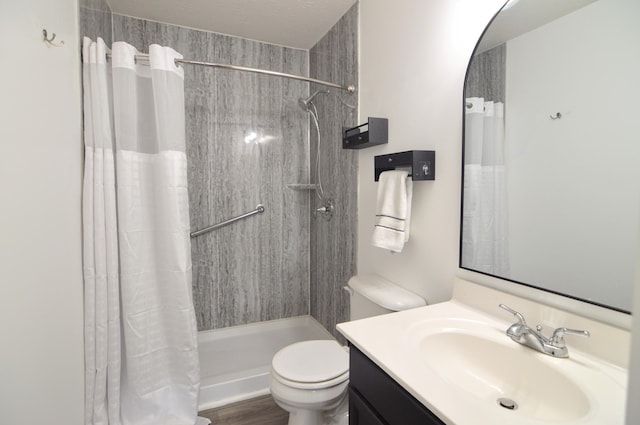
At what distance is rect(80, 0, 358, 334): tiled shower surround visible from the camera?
2.22 metres

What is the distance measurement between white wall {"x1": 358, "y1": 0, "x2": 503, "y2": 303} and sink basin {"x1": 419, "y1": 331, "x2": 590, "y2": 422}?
0.35m

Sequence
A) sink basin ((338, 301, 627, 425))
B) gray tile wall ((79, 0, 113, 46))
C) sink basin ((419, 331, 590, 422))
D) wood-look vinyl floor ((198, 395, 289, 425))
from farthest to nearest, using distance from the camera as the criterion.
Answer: wood-look vinyl floor ((198, 395, 289, 425)) < gray tile wall ((79, 0, 113, 46)) < sink basin ((419, 331, 590, 422)) < sink basin ((338, 301, 627, 425))

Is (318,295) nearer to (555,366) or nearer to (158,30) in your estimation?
(555,366)

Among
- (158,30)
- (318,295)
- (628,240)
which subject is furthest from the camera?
(318,295)

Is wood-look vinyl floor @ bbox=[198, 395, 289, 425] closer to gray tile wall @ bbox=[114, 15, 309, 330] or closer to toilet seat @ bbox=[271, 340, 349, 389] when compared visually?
toilet seat @ bbox=[271, 340, 349, 389]

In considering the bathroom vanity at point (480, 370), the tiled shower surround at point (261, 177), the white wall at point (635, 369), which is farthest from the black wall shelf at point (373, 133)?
the white wall at point (635, 369)

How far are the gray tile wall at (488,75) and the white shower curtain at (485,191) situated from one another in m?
0.03

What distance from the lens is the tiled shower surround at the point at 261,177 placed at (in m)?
A: 2.22

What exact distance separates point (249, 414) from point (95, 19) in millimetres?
2371

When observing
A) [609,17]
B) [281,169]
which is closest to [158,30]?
[281,169]

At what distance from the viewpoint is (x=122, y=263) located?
59.9 inches

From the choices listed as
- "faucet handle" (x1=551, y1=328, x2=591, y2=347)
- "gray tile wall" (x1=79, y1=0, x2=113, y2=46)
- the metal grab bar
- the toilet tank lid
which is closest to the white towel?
the toilet tank lid

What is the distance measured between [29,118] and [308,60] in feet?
7.02

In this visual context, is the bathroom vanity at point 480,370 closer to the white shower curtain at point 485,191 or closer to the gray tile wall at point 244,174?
the white shower curtain at point 485,191
